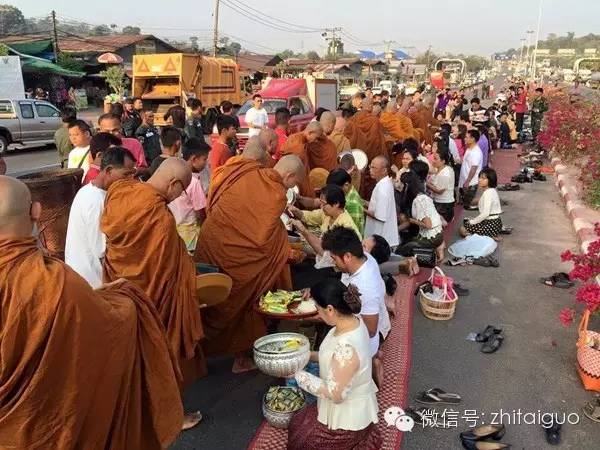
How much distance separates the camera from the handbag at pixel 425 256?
6.36 meters

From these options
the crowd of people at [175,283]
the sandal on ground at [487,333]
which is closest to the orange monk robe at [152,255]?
the crowd of people at [175,283]

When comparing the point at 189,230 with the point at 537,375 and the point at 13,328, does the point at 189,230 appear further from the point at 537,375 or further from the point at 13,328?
the point at 537,375

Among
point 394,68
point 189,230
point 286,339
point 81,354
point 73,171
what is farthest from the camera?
point 394,68

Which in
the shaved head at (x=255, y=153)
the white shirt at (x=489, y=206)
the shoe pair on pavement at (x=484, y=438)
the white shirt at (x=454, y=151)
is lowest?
the shoe pair on pavement at (x=484, y=438)

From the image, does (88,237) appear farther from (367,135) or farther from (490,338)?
(367,135)

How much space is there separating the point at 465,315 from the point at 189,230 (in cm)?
288

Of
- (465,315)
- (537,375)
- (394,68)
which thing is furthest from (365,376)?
(394,68)

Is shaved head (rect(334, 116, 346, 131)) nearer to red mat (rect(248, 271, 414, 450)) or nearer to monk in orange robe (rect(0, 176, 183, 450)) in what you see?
red mat (rect(248, 271, 414, 450))

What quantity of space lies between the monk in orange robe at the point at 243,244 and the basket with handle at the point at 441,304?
5.58ft

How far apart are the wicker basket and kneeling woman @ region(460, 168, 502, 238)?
5.19m

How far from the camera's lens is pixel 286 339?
338cm

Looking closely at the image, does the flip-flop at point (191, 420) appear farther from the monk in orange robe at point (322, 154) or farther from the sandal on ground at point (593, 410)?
the monk in orange robe at point (322, 154)

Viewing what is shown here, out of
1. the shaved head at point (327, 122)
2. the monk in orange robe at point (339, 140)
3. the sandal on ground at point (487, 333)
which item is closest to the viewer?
the sandal on ground at point (487, 333)

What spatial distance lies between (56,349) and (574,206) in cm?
853
